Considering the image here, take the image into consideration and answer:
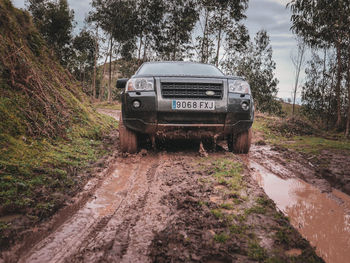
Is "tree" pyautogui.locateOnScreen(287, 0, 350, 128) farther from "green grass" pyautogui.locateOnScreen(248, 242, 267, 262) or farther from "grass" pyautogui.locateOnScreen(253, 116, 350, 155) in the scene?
"green grass" pyautogui.locateOnScreen(248, 242, 267, 262)

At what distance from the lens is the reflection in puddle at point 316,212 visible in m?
1.56

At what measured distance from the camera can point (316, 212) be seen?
2.08 m

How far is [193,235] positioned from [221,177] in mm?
1165

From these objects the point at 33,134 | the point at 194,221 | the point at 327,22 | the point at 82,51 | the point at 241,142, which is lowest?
the point at 194,221

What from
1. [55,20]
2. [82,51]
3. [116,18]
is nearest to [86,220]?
[116,18]

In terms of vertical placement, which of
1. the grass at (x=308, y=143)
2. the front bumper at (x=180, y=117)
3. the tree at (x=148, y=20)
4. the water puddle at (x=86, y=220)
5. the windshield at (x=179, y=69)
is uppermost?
the tree at (x=148, y=20)

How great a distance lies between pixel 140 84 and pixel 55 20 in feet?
85.3

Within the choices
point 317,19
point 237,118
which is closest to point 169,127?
point 237,118

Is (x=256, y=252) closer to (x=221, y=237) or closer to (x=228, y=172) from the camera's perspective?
(x=221, y=237)

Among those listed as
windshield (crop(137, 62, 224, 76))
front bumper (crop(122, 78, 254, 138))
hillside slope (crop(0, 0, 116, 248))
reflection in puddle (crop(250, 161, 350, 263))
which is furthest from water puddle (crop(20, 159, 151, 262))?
windshield (crop(137, 62, 224, 76))

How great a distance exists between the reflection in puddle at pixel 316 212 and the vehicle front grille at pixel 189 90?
4.11ft

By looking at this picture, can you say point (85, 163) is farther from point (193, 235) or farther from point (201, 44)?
point (201, 44)

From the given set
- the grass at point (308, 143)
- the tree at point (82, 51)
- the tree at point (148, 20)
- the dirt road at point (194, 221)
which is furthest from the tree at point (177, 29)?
the dirt road at point (194, 221)

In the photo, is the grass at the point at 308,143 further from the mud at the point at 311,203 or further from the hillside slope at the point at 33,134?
the hillside slope at the point at 33,134
